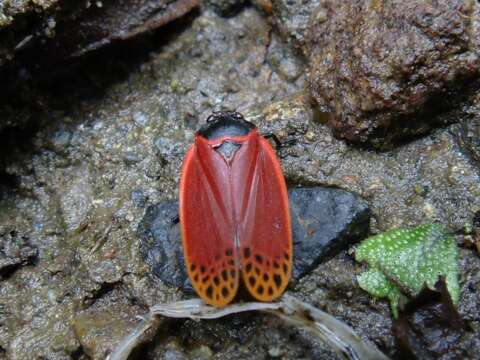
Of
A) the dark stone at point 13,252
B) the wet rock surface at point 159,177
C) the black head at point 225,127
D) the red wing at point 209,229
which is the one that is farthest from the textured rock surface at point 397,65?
the dark stone at point 13,252

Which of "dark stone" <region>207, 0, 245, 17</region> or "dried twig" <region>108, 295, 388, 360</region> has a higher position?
"dark stone" <region>207, 0, 245, 17</region>

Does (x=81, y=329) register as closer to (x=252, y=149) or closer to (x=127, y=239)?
(x=127, y=239)

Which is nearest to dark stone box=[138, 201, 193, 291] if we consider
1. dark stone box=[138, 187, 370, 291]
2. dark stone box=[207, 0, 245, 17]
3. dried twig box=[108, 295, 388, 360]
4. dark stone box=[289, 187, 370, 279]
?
dark stone box=[138, 187, 370, 291]

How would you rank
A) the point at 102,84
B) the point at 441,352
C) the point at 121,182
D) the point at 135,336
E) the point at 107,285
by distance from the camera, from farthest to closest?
the point at 102,84 → the point at 121,182 → the point at 107,285 → the point at 135,336 → the point at 441,352

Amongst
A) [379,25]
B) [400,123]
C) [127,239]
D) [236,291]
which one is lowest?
[236,291]

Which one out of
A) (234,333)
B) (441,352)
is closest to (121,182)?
(234,333)

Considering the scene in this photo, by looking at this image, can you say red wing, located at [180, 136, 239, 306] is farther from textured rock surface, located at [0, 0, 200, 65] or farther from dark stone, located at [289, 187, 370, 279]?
textured rock surface, located at [0, 0, 200, 65]
